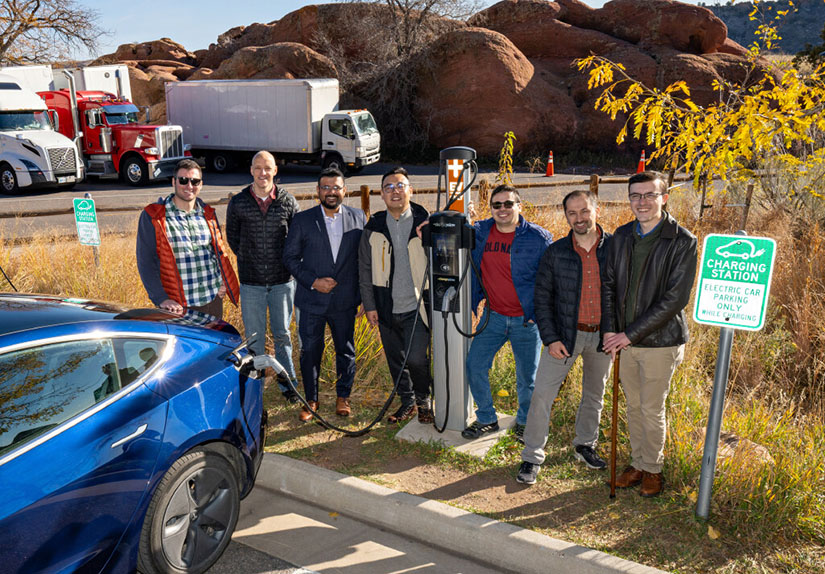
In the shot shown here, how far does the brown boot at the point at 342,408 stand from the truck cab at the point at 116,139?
18.2 m

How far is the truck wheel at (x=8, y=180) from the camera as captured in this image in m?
19.1

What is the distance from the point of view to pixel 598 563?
346 centimetres

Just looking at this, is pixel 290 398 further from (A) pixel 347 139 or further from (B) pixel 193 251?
(A) pixel 347 139

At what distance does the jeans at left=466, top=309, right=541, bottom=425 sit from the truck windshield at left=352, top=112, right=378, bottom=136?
63.2 ft

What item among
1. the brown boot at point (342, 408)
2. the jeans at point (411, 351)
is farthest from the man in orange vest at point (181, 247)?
the jeans at point (411, 351)

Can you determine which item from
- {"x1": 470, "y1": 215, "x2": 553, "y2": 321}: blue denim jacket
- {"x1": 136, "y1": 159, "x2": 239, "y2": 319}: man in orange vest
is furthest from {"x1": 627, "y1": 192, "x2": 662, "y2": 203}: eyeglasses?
{"x1": 136, "y1": 159, "x2": 239, "y2": 319}: man in orange vest

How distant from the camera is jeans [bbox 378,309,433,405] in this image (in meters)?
4.99

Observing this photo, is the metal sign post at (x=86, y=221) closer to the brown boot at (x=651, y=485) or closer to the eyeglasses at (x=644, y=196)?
the eyeglasses at (x=644, y=196)

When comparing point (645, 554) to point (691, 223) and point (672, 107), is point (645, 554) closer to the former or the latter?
point (672, 107)

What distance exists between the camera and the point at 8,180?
19.2m

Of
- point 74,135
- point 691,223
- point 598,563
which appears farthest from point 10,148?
point 598,563

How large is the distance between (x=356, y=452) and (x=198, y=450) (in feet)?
5.31

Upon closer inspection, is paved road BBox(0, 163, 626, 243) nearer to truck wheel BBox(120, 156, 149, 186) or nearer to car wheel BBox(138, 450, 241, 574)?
truck wheel BBox(120, 156, 149, 186)

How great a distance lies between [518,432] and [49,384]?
3187mm
